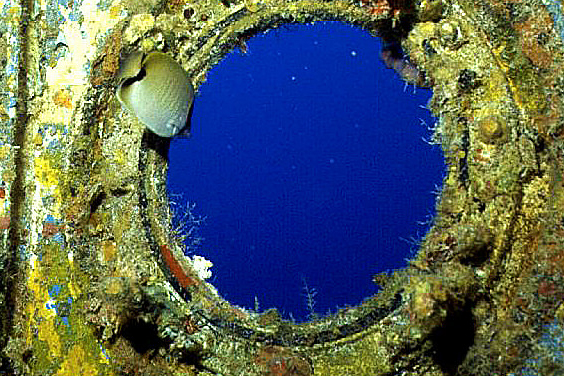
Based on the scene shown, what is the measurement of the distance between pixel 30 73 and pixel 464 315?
3562 mm

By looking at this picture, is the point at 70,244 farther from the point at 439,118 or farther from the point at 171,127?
the point at 439,118

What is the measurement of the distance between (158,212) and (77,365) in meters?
1.24

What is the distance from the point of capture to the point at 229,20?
12.4 feet

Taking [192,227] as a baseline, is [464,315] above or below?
below

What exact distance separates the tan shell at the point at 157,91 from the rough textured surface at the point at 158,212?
0.27 m

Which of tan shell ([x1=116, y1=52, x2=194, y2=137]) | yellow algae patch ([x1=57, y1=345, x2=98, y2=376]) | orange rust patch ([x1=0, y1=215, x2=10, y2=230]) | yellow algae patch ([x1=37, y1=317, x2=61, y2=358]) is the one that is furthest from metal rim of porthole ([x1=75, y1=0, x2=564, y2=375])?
orange rust patch ([x1=0, y1=215, x2=10, y2=230])

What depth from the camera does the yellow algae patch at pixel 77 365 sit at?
136 inches

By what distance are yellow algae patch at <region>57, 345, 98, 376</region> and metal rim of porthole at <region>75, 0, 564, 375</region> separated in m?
0.60

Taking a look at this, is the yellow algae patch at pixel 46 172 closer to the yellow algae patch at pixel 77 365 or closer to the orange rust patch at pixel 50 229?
the orange rust patch at pixel 50 229

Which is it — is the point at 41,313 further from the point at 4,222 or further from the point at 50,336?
the point at 4,222

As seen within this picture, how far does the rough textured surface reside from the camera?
3.29 meters

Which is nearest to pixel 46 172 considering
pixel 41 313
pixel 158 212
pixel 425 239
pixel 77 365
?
pixel 158 212

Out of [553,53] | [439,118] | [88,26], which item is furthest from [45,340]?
[553,53]

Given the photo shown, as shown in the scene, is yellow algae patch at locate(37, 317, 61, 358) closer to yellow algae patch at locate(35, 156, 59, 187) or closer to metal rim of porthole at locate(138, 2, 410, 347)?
metal rim of porthole at locate(138, 2, 410, 347)
